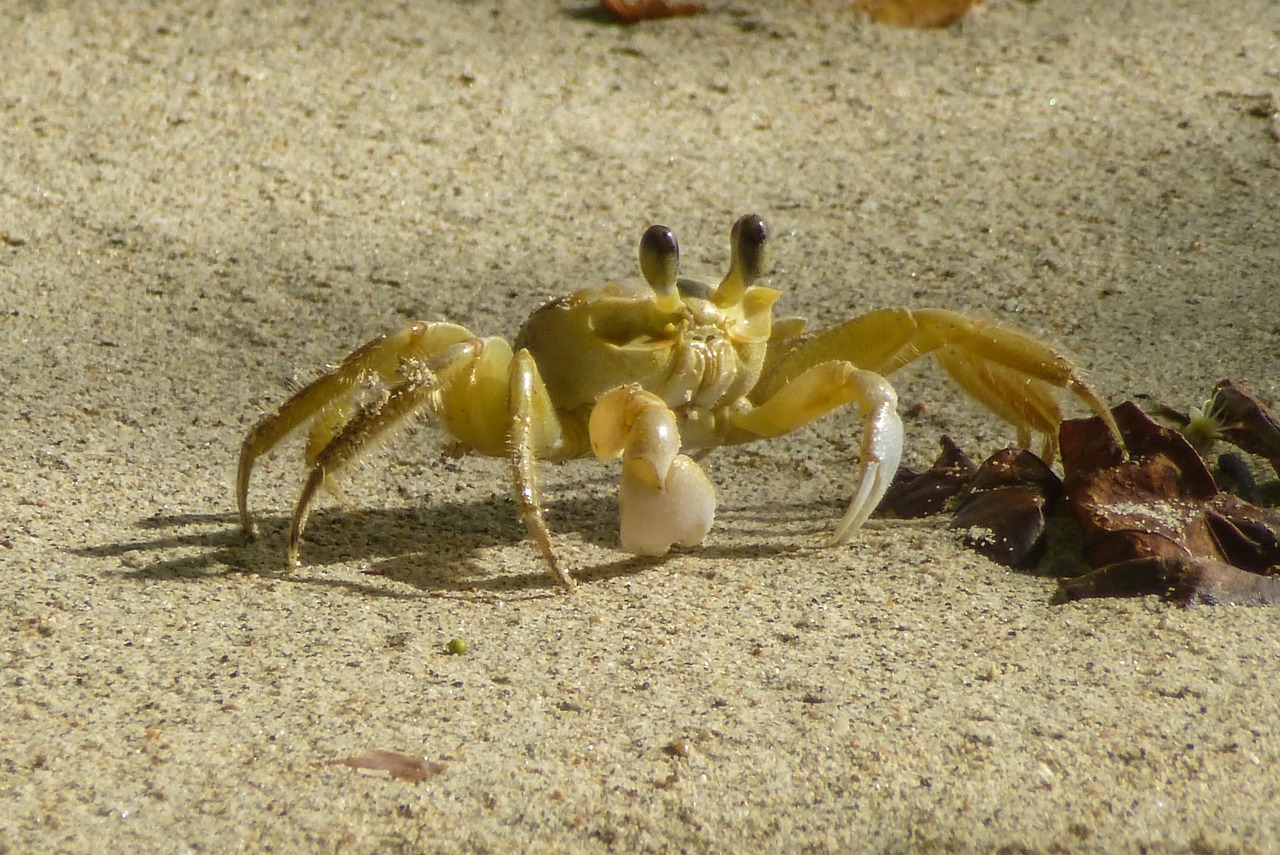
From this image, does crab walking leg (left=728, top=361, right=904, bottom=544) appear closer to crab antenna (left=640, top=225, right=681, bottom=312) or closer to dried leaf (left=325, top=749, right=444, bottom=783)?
crab antenna (left=640, top=225, right=681, bottom=312)

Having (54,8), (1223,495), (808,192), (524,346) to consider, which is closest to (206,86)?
(54,8)

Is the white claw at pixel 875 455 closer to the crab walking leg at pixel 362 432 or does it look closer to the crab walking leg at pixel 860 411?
the crab walking leg at pixel 860 411

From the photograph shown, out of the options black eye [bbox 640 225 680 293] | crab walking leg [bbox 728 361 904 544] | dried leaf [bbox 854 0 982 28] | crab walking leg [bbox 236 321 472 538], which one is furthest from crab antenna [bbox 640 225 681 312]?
dried leaf [bbox 854 0 982 28]

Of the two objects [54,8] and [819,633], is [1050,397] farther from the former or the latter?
[54,8]

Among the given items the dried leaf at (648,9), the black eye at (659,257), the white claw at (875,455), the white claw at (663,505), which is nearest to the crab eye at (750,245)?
the black eye at (659,257)

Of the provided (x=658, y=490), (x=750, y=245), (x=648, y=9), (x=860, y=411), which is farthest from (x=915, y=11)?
(x=658, y=490)

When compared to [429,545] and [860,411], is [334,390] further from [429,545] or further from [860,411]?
[860,411]
